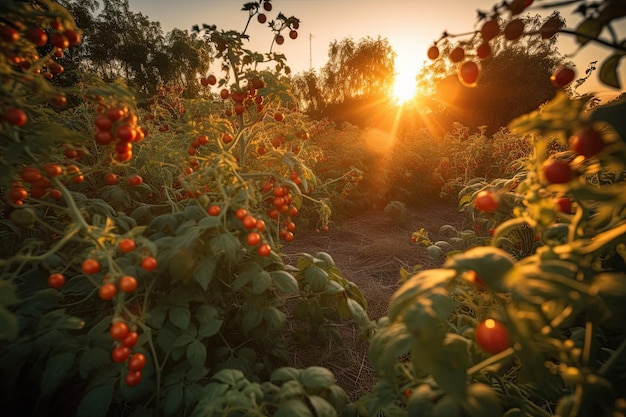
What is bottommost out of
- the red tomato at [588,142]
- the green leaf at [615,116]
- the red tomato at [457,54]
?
the red tomato at [588,142]

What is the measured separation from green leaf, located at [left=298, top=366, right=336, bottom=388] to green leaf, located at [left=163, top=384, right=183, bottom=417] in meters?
0.60

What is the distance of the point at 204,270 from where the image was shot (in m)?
1.46

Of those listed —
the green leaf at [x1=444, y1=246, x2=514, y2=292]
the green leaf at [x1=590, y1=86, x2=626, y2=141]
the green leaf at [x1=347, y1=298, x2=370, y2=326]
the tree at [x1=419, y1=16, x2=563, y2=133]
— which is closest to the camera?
the green leaf at [x1=444, y1=246, x2=514, y2=292]

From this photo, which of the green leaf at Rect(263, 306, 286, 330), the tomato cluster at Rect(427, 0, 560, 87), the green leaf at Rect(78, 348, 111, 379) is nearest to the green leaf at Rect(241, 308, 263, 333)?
the green leaf at Rect(263, 306, 286, 330)

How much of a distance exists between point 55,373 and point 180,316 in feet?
1.73

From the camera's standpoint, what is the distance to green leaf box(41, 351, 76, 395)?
1.24 meters

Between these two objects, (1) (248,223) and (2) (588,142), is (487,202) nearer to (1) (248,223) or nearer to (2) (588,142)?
(2) (588,142)

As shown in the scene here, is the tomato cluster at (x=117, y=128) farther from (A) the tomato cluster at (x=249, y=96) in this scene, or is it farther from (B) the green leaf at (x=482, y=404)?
(B) the green leaf at (x=482, y=404)

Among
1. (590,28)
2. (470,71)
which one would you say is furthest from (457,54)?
(590,28)

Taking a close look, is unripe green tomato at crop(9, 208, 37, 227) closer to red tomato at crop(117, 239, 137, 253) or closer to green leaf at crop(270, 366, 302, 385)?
red tomato at crop(117, 239, 137, 253)

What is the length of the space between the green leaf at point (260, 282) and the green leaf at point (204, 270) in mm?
251

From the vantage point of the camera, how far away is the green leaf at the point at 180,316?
1.43m

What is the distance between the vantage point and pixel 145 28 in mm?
23031

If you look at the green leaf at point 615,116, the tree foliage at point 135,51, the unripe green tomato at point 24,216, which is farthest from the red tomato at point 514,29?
the tree foliage at point 135,51
